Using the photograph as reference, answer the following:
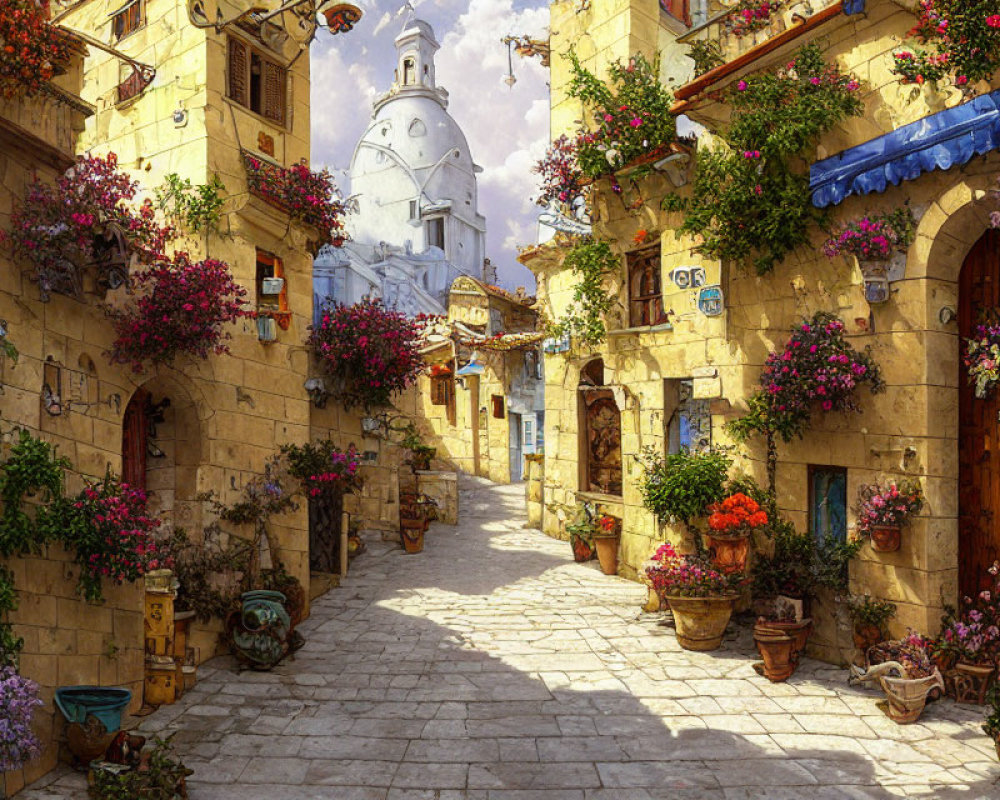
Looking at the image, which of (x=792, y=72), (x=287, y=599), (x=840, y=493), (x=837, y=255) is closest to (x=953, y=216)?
(x=837, y=255)

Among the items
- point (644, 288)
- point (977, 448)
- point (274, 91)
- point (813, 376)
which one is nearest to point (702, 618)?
point (813, 376)

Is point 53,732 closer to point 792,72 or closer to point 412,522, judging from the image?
point 412,522

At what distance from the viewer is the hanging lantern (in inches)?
320

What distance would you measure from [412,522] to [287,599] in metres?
4.21

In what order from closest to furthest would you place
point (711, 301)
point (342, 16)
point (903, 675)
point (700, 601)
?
1. point (903, 675)
2. point (700, 601)
3. point (342, 16)
4. point (711, 301)

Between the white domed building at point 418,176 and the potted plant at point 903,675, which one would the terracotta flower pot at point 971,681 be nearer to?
the potted plant at point 903,675

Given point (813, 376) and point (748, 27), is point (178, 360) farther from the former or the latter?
point (748, 27)

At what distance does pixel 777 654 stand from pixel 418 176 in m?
31.8

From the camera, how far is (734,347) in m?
8.81

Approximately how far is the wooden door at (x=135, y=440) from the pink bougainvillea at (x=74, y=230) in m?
2.07

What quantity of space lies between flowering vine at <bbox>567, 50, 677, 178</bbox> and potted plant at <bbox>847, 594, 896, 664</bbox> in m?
6.45

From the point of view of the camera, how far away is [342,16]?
324 inches

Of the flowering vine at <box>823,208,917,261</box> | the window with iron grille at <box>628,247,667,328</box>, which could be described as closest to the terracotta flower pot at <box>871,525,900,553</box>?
the flowering vine at <box>823,208,917,261</box>

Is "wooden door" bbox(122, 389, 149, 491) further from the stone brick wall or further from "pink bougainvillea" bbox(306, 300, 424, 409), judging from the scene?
"pink bougainvillea" bbox(306, 300, 424, 409)
